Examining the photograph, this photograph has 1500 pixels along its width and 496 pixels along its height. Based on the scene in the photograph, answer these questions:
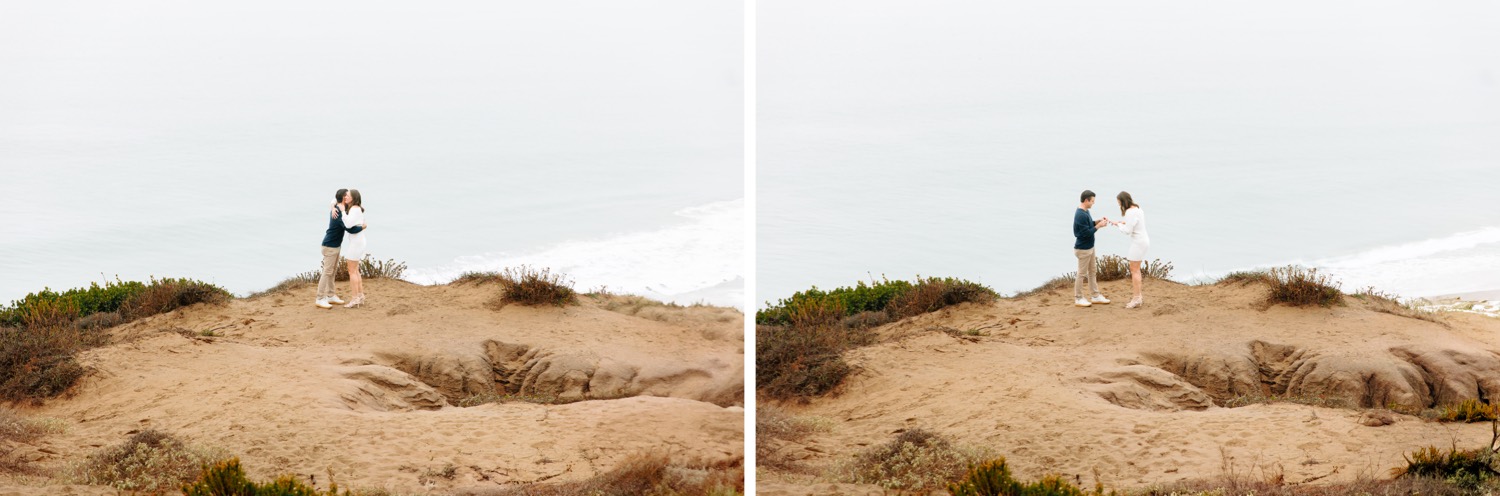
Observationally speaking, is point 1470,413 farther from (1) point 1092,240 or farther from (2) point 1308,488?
(1) point 1092,240

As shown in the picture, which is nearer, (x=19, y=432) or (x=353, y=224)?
(x=19, y=432)

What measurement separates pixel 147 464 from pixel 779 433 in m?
2.58

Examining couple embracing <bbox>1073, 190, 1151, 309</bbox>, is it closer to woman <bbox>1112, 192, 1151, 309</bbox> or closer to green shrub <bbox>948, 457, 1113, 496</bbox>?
woman <bbox>1112, 192, 1151, 309</bbox>

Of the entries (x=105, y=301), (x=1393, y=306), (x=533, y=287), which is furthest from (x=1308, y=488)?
(x=105, y=301)

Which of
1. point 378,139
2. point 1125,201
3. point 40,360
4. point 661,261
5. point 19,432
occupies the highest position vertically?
point 378,139

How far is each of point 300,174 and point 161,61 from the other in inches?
28.1

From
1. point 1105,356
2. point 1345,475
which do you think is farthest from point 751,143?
point 1345,475

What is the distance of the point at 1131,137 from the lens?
21.8 ft

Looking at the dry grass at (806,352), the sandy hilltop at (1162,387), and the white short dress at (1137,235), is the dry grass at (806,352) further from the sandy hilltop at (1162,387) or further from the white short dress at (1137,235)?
the white short dress at (1137,235)

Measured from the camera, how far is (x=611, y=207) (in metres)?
6.44

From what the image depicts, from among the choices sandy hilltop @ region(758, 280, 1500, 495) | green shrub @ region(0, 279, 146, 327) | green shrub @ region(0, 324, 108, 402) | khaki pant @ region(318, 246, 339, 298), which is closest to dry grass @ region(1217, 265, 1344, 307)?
sandy hilltop @ region(758, 280, 1500, 495)


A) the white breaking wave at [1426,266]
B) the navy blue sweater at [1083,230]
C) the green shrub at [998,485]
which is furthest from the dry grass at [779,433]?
the white breaking wave at [1426,266]

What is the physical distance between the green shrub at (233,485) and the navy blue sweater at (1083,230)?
3305 mm

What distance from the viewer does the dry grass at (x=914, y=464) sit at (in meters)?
6.12
